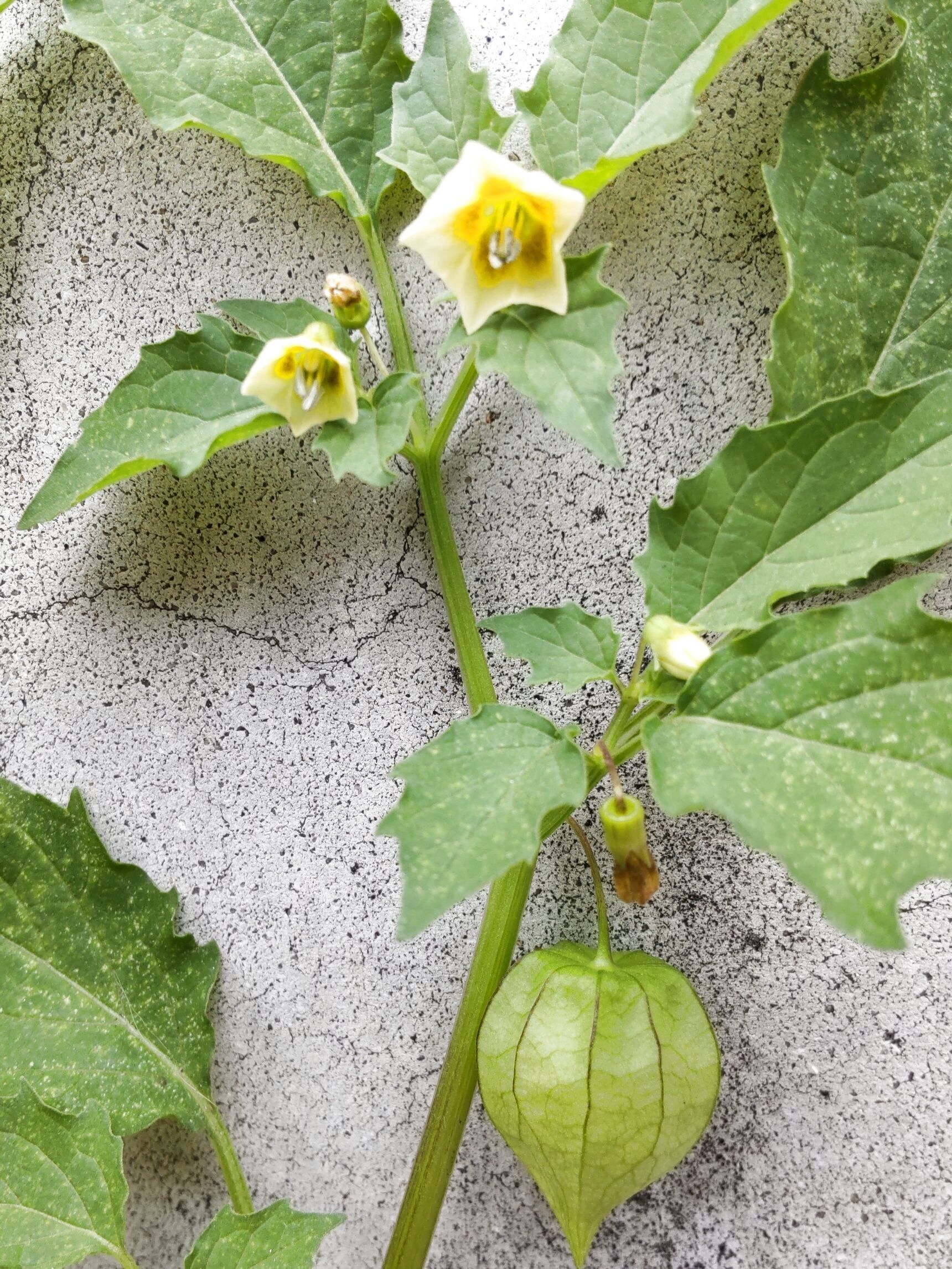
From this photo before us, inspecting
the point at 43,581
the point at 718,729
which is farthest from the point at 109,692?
the point at 718,729

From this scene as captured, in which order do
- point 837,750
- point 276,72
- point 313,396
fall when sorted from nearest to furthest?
1. point 837,750
2. point 313,396
3. point 276,72

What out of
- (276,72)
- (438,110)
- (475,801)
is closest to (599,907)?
(475,801)

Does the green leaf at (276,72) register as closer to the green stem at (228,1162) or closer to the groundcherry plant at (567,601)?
the groundcherry plant at (567,601)

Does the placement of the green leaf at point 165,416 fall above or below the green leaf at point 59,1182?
above

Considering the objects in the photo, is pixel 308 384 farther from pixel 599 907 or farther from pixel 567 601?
pixel 599 907

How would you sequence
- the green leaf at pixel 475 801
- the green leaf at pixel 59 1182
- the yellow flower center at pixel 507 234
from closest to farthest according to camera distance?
1. the green leaf at pixel 475 801
2. the yellow flower center at pixel 507 234
3. the green leaf at pixel 59 1182

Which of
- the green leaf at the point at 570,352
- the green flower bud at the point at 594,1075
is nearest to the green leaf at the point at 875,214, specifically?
the green leaf at the point at 570,352

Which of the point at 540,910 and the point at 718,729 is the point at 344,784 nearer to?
the point at 540,910
